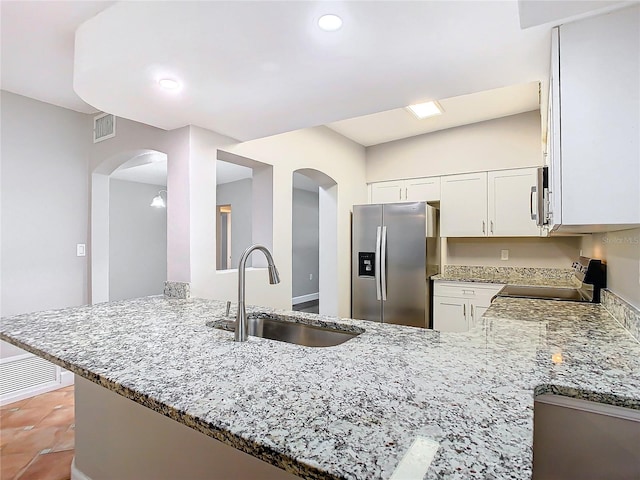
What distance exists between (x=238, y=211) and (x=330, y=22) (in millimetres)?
6142

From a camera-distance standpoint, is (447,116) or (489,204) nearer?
(447,116)

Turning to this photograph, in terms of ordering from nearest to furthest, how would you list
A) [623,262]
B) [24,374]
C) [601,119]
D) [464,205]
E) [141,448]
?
[601,119], [141,448], [623,262], [24,374], [464,205]

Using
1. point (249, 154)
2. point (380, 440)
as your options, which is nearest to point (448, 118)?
point (249, 154)

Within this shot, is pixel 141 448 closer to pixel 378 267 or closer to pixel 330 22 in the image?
pixel 330 22

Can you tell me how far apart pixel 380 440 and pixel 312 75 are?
1.60 m

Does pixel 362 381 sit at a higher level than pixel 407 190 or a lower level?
lower

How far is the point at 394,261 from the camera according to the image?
384 cm

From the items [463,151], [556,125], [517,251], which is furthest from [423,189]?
[556,125]

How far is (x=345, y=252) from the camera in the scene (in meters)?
4.21

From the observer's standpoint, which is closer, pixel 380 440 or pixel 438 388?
pixel 380 440

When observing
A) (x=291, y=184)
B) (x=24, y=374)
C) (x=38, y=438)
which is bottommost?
(x=38, y=438)

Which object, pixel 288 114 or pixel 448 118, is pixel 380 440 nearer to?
pixel 288 114

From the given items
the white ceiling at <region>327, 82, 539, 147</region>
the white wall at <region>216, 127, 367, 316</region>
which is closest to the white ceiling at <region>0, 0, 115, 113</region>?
the white wall at <region>216, 127, 367, 316</region>

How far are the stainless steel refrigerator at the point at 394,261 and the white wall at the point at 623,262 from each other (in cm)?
165
